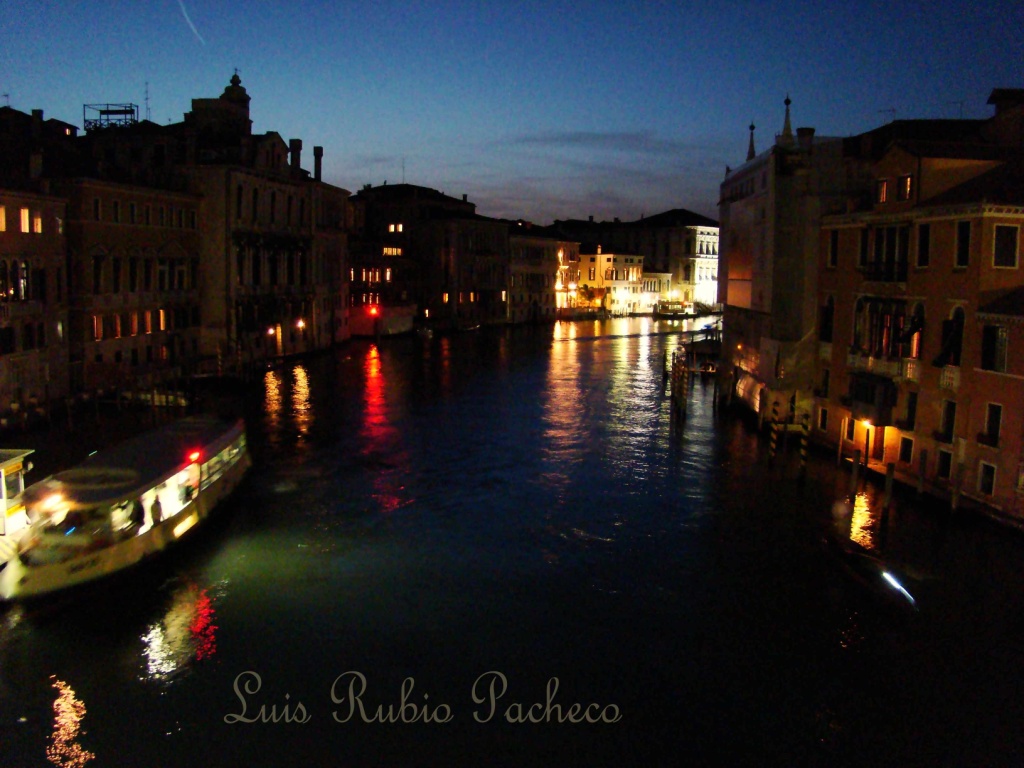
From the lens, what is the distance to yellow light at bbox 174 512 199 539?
1380cm

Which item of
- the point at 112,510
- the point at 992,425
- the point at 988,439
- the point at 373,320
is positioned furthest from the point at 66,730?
the point at 373,320

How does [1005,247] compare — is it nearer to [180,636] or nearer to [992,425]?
[992,425]

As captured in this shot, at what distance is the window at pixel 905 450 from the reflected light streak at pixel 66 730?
13769mm

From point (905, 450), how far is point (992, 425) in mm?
2501

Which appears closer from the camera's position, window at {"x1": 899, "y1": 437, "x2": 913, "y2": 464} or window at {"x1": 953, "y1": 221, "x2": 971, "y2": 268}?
window at {"x1": 953, "y1": 221, "x2": 971, "y2": 268}

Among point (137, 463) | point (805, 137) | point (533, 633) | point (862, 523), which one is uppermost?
point (805, 137)

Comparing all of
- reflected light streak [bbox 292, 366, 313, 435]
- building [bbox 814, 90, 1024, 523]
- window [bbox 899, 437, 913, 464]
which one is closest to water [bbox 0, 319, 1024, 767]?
window [bbox 899, 437, 913, 464]

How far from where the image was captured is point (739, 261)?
3075 centimetres

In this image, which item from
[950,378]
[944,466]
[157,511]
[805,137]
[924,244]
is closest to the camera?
[157,511]

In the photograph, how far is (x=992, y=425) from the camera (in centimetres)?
1454

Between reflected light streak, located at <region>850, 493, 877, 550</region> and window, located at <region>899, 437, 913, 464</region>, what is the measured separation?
1.00 meters

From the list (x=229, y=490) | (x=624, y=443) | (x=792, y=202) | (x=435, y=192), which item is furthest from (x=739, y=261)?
(x=435, y=192)

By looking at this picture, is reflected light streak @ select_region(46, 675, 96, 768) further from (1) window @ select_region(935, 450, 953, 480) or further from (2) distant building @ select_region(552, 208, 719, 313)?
(2) distant building @ select_region(552, 208, 719, 313)

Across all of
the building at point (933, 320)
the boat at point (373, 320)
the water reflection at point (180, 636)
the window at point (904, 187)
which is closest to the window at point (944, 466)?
the building at point (933, 320)
